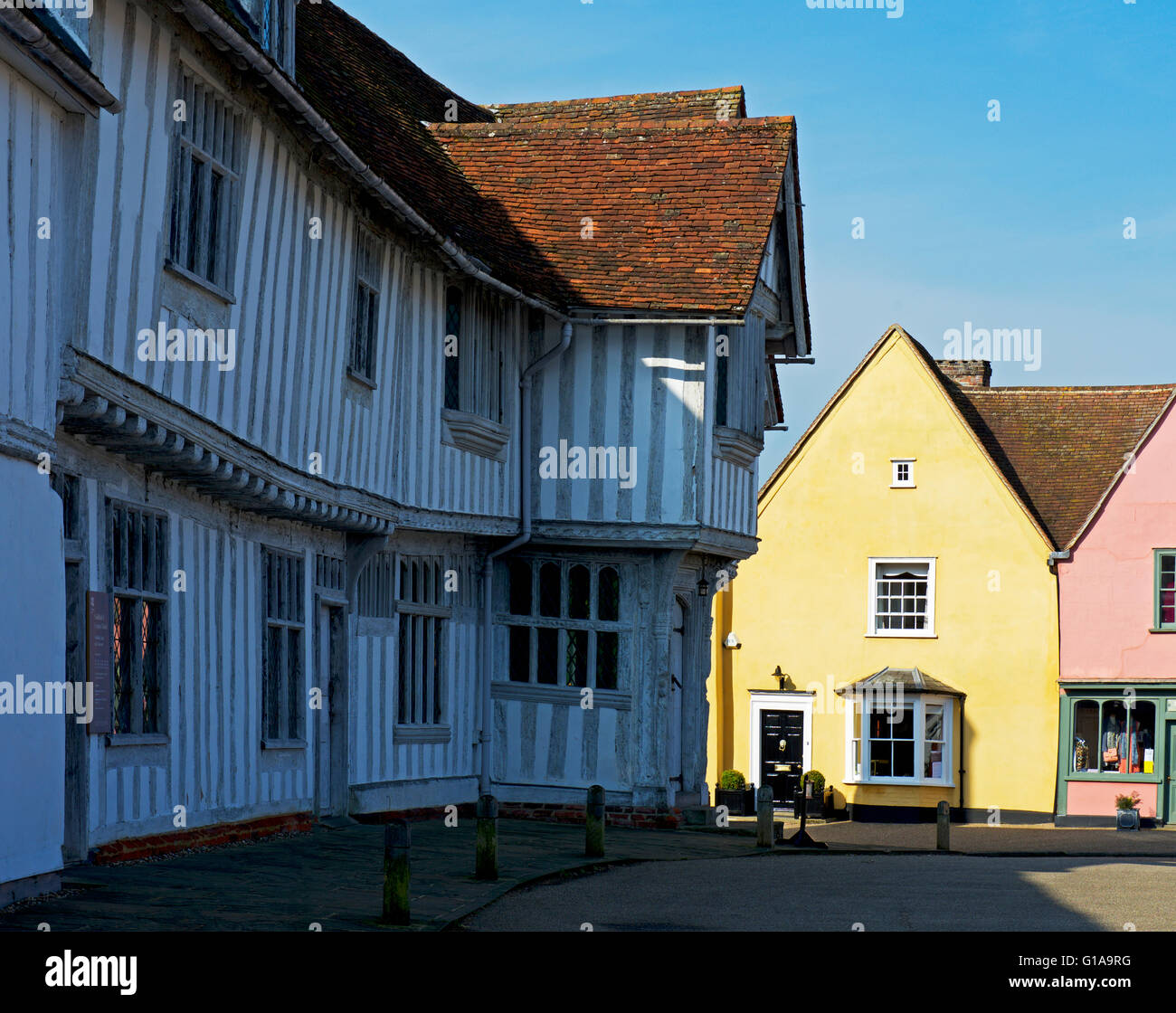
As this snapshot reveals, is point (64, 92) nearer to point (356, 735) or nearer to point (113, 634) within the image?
point (113, 634)

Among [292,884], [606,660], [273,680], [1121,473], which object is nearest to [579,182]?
[606,660]

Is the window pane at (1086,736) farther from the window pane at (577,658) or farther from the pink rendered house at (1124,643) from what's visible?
the window pane at (577,658)

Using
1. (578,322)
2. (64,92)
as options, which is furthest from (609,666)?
(64,92)

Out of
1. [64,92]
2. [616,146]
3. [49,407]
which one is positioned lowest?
[49,407]

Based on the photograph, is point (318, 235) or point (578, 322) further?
point (578, 322)

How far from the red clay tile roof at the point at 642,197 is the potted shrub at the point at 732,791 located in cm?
1350

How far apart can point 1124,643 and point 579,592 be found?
16.3 metres

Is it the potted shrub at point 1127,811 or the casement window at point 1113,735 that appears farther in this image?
the casement window at point 1113,735

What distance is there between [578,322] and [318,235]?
18.1 feet

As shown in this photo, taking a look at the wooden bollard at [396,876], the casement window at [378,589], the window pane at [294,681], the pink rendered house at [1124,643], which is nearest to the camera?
the wooden bollard at [396,876]

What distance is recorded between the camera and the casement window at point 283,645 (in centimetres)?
1512

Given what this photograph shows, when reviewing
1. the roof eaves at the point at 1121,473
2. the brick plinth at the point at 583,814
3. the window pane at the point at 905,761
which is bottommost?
the window pane at the point at 905,761

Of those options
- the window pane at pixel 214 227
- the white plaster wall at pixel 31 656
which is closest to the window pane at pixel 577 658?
the window pane at pixel 214 227
